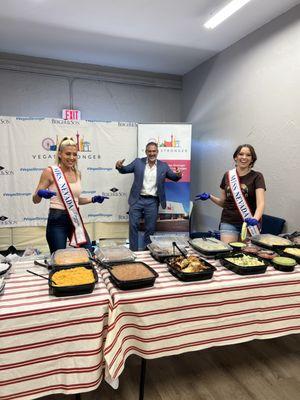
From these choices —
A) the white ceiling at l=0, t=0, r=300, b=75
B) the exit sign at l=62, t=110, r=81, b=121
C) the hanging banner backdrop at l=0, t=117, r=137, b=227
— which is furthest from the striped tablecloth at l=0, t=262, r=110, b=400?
the exit sign at l=62, t=110, r=81, b=121

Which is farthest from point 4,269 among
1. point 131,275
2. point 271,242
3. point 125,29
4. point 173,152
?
point 173,152

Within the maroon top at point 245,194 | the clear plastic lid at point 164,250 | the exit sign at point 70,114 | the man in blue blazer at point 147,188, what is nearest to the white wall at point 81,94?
the exit sign at point 70,114

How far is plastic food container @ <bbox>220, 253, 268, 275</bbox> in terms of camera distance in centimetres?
141

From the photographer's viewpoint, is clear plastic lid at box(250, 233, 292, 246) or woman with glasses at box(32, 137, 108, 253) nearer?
clear plastic lid at box(250, 233, 292, 246)

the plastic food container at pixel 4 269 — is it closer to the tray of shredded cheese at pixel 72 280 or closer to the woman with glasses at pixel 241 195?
the tray of shredded cheese at pixel 72 280

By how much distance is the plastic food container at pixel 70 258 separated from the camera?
1360mm

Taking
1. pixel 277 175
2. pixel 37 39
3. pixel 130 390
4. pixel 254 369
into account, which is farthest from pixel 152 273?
pixel 37 39

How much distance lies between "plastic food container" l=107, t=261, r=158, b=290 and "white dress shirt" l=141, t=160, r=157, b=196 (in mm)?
2111

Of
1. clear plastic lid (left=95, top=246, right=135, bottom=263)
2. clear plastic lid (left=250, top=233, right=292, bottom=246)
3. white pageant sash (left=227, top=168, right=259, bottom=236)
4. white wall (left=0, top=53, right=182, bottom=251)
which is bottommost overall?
clear plastic lid (left=95, top=246, right=135, bottom=263)

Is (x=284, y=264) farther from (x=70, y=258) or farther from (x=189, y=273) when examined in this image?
(x=70, y=258)

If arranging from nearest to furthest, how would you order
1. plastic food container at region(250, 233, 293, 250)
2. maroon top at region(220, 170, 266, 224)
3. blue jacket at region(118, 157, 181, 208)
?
plastic food container at region(250, 233, 293, 250) → maroon top at region(220, 170, 266, 224) → blue jacket at region(118, 157, 181, 208)

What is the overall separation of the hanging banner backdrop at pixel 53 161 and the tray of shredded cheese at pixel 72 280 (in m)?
2.63

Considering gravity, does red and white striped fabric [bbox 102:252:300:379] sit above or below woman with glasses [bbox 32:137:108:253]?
below

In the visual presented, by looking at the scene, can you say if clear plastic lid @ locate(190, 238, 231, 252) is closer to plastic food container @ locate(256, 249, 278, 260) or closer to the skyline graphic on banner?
plastic food container @ locate(256, 249, 278, 260)
